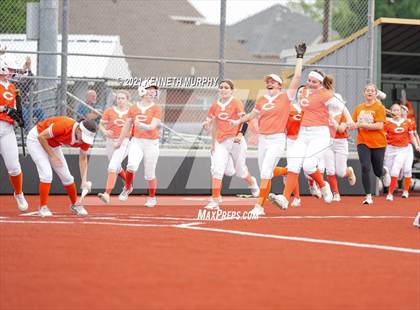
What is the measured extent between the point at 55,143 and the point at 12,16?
10217 millimetres

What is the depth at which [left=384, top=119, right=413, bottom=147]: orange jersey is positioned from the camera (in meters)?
21.7

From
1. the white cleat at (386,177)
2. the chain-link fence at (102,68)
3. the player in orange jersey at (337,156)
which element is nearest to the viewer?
the player in orange jersey at (337,156)

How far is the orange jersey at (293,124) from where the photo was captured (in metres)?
17.5

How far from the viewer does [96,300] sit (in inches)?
269

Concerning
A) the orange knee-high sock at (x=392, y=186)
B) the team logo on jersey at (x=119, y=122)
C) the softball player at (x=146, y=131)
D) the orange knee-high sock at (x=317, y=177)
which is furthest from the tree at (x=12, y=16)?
the orange knee-high sock at (x=392, y=186)

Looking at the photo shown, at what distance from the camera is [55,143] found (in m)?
13.7

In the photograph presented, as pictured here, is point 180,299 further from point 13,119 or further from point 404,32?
point 404,32

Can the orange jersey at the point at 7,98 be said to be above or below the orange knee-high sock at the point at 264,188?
above

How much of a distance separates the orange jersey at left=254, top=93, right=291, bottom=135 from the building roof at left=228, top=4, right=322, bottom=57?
63.4m

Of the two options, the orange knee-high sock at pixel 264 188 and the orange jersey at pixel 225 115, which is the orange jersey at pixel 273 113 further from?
the orange jersey at pixel 225 115

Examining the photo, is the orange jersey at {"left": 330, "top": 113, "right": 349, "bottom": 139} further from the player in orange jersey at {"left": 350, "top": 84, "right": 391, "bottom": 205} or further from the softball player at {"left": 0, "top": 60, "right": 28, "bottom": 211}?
the softball player at {"left": 0, "top": 60, "right": 28, "bottom": 211}

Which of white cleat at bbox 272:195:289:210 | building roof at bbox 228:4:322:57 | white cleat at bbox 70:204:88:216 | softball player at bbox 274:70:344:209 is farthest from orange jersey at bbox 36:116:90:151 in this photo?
building roof at bbox 228:4:322:57

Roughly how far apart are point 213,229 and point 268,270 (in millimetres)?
3720

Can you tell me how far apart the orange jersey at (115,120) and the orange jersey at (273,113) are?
12.5 feet
